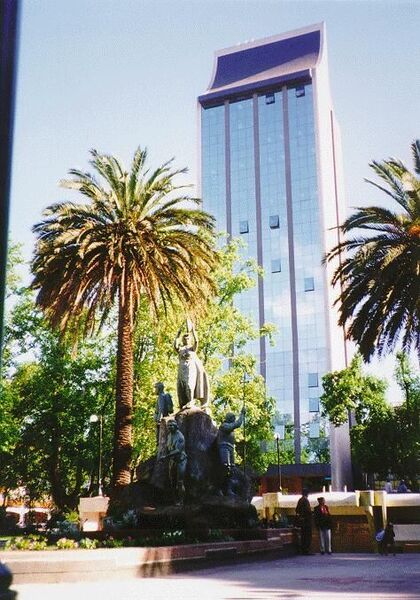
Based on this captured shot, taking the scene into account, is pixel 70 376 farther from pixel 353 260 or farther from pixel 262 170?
pixel 262 170

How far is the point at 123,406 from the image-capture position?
21.4m

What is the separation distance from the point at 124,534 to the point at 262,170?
66144 millimetres

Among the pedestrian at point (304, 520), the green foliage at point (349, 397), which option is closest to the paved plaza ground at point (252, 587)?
the pedestrian at point (304, 520)

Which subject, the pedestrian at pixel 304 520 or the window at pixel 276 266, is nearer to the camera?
the pedestrian at pixel 304 520

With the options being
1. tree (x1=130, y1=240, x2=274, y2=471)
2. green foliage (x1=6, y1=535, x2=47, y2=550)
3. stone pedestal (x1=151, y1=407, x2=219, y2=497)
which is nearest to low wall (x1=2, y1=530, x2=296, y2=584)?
green foliage (x1=6, y1=535, x2=47, y2=550)

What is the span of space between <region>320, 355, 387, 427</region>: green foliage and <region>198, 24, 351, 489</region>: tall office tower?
1643 cm

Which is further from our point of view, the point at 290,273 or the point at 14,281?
the point at 290,273

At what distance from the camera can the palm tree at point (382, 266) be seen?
2000cm

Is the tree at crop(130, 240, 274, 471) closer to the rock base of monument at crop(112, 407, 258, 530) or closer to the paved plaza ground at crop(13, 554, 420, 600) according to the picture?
the rock base of monument at crop(112, 407, 258, 530)

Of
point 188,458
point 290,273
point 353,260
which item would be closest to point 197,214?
point 353,260

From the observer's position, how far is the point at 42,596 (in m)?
6.83

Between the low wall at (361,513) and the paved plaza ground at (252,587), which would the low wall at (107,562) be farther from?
the low wall at (361,513)

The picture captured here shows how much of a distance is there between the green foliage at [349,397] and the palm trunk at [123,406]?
30.2 m

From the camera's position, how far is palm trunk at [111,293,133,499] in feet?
68.0
